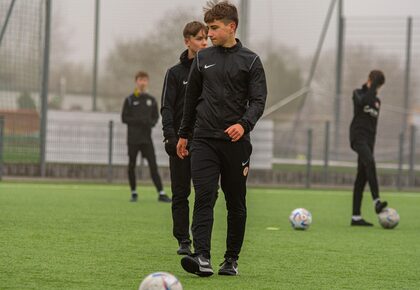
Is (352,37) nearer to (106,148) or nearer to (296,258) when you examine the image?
(106,148)

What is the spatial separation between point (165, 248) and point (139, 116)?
7.55 metres

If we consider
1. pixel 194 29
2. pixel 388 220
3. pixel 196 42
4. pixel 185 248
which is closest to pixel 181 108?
pixel 196 42

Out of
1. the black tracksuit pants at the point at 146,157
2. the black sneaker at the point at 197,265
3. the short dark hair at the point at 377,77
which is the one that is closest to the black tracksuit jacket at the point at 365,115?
the short dark hair at the point at 377,77

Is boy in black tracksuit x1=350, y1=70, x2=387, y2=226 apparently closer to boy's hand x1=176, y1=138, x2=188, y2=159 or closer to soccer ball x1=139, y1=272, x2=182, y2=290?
boy's hand x1=176, y1=138, x2=188, y2=159

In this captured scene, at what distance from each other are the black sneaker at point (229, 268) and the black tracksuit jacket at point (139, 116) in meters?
9.28

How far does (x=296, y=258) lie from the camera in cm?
958

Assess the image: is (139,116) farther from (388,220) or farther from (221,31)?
(221,31)

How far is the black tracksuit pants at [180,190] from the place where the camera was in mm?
9445

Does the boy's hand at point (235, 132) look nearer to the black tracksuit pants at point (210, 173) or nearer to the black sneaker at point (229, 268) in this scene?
the black tracksuit pants at point (210, 173)

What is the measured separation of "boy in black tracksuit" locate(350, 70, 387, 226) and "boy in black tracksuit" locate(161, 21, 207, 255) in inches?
193

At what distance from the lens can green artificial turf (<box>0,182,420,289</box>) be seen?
7.84 meters

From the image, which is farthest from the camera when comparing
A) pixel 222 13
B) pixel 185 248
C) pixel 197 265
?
pixel 185 248

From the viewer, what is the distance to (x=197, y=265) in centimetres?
773

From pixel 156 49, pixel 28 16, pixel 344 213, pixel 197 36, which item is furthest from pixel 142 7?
pixel 197 36
